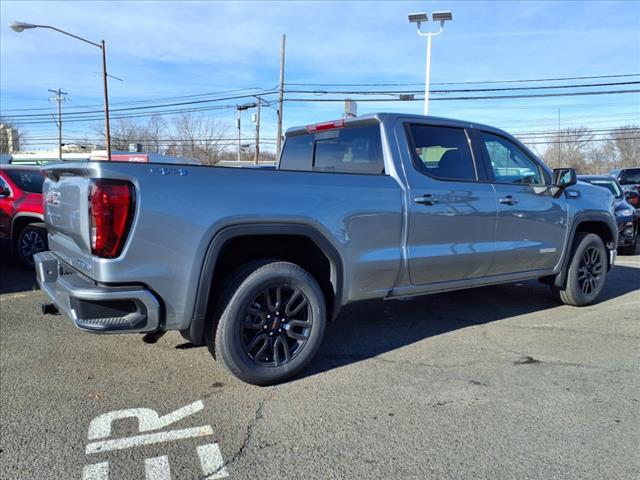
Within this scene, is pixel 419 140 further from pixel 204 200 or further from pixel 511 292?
pixel 511 292

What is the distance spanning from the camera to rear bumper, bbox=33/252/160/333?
288 centimetres

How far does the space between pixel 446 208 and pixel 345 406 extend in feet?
6.06

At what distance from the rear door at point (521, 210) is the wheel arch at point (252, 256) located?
178cm

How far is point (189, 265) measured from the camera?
3.07 metres

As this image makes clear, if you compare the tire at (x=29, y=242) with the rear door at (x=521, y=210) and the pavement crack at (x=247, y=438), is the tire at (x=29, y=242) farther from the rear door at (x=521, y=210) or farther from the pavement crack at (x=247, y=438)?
the rear door at (x=521, y=210)

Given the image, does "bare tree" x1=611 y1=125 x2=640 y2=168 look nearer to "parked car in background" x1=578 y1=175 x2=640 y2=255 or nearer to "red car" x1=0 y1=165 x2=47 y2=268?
"parked car in background" x1=578 y1=175 x2=640 y2=255

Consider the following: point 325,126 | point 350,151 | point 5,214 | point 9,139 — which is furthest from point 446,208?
point 9,139

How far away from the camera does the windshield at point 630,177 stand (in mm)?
14727

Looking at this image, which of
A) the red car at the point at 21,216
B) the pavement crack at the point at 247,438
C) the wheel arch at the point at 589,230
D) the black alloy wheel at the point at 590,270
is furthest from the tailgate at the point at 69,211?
the black alloy wheel at the point at 590,270

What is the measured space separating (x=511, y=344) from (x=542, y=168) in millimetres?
1859

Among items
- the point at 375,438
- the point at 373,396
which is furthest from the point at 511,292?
the point at 375,438

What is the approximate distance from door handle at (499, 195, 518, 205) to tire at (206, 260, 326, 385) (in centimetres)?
207

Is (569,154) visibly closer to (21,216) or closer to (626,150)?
(626,150)

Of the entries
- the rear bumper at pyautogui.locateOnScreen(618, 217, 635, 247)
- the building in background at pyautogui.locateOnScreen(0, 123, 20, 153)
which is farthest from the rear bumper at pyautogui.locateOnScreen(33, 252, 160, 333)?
the building in background at pyautogui.locateOnScreen(0, 123, 20, 153)
